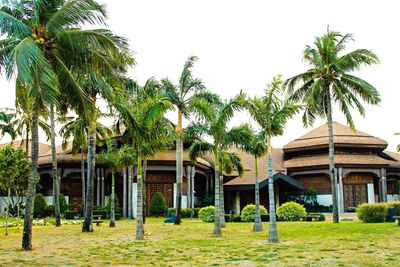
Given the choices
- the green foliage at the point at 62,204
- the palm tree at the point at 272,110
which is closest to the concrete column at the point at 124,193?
the green foliage at the point at 62,204

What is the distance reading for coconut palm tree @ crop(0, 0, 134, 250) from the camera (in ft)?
46.7

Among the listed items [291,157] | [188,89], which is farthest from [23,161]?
[291,157]

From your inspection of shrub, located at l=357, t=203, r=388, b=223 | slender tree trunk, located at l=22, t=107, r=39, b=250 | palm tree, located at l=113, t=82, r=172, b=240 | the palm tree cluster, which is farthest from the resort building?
slender tree trunk, located at l=22, t=107, r=39, b=250

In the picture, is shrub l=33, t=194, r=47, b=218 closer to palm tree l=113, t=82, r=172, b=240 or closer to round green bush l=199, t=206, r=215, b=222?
round green bush l=199, t=206, r=215, b=222

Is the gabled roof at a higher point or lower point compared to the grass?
higher

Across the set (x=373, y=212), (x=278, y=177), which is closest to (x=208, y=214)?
(x=278, y=177)

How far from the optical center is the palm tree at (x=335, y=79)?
2539 centimetres

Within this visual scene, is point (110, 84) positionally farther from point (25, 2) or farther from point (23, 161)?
point (23, 161)

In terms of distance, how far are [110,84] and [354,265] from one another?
10334 mm

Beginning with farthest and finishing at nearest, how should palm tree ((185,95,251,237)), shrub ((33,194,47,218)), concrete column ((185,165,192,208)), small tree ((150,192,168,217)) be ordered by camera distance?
concrete column ((185,165,192,208)), small tree ((150,192,168,217)), shrub ((33,194,47,218)), palm tree ((185,95,251,237))

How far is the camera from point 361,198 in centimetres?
4175

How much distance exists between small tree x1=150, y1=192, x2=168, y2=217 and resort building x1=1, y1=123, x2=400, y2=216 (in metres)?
1.45

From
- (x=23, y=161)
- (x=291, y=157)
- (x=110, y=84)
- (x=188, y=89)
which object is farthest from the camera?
(x=291, y=157)

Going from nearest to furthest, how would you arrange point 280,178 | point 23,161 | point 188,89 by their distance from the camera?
point 23,161
point 188,89
point 280,178
